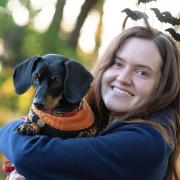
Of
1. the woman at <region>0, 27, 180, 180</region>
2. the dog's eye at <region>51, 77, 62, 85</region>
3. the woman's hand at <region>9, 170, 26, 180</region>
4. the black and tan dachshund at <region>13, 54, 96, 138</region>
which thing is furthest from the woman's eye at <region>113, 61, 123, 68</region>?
the woman's hand at <region>9, 170, 26, 180</region>

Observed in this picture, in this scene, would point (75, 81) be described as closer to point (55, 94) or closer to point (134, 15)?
point (55, 94)

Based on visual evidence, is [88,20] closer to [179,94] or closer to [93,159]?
[179,94]

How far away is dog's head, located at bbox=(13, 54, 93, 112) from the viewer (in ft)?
6.89

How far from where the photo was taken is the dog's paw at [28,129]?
6.79 feet

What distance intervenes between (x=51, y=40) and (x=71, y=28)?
16.1 inches

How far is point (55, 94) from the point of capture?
6.98 ft

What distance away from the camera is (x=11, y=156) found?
6.64 feet

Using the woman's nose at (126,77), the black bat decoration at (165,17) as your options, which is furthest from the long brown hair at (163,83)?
the black bat decoration at (165,17)

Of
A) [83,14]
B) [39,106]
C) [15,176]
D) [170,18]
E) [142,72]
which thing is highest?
[170,18]

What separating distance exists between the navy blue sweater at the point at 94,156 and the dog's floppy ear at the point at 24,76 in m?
0.23

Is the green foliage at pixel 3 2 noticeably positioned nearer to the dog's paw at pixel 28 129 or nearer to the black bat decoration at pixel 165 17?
the black bat decoration at pixel 165 17

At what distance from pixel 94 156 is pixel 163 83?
0.45 meters

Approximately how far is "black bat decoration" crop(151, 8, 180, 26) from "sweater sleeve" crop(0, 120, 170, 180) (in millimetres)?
671

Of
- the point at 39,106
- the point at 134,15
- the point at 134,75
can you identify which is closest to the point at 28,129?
the point at 39,106
